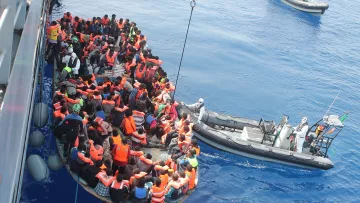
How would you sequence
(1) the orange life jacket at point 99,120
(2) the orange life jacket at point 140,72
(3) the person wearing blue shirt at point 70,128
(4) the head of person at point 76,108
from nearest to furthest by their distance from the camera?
(3) the person wearing blue shirt at point 70,128 < (1) the orange life jacket at point 99,120 < (4) the head of person at point 76,108 < (2) the orange life jacket at point 140,72

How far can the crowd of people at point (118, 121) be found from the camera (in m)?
8.30

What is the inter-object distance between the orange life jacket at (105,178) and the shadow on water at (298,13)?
2671cm

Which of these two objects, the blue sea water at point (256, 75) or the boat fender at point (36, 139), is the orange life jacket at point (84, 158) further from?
the boat fender at point (36, 139)

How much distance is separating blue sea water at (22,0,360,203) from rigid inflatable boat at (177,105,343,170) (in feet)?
1.58

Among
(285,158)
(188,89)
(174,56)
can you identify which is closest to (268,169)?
(285,158)

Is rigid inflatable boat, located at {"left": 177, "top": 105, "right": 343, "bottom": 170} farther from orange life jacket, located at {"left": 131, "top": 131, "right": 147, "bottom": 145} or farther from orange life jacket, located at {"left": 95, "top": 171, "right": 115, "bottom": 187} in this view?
orange life jacket, located at {"left": 95, "top": 171, "right": 115, "bottom": 187}

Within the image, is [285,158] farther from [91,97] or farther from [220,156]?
[91,97]

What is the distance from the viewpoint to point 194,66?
1966 centimetres

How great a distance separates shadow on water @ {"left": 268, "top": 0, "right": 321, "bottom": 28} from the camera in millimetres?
31438

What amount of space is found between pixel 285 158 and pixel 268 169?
71cm

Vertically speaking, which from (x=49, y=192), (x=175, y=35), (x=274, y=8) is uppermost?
(x=274, y=8)

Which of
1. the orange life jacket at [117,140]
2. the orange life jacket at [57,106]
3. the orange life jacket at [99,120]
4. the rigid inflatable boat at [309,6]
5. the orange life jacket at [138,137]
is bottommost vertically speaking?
the orange life jacket at [138,137]

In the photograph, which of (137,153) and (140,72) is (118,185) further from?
(140,72)

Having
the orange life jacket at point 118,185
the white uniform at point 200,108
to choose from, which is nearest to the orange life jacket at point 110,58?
the white uniform at point 200,108
